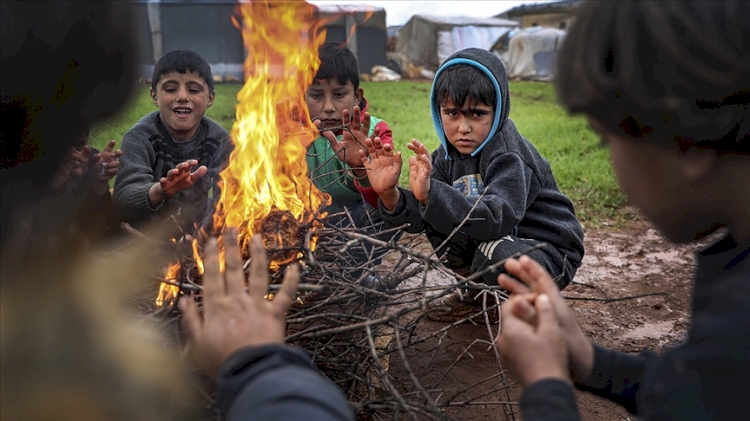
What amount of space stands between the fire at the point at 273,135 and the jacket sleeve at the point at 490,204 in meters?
0.67

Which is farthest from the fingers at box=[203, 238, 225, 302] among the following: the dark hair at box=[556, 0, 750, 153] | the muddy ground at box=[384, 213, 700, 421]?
the muddy ground at box=[384, 213, 700, 421]

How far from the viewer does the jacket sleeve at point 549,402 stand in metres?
1.31

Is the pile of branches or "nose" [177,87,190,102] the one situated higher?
"nose" [177,87,190,102]

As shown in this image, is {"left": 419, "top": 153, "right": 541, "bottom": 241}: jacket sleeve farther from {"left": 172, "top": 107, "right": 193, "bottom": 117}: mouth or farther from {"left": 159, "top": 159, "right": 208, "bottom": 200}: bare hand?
{"left": 172, "top": 107, "right": 193, "bottom": 117}: mouth

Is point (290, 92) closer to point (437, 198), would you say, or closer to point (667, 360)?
point (437, 198)

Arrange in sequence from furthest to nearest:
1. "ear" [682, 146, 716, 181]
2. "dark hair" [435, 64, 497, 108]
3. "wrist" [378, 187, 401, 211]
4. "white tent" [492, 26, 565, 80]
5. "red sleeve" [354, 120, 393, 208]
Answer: "white tent" [492, 26, 565, 80] < "red sleeve" [354, 120, 393, 208] < "dark hair" [435, 64, 497, 108] < "wrist" [378, 187, 401, 211] < "ear" [682, 146, 716, 181]

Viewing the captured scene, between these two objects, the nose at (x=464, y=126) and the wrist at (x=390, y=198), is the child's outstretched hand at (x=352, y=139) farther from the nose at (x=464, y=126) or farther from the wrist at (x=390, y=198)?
the nose at (x=464, y=126)

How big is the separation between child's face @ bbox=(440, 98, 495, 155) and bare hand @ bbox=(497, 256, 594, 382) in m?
1.83

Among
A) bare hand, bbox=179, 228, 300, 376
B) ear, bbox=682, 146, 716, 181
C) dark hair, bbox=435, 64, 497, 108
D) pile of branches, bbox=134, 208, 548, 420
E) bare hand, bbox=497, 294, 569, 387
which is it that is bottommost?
pile of branches, bbox=134, 208, 548, 420

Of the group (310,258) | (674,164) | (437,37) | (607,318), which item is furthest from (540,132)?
(437,37)

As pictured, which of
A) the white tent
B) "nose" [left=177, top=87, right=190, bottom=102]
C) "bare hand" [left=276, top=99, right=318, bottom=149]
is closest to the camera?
"bare hand" [left=276, top=99, right=318, bottom=149]

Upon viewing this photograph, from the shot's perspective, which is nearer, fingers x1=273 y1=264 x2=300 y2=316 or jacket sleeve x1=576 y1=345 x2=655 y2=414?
fingers x1=273 y1=264 x2=300 y2=316

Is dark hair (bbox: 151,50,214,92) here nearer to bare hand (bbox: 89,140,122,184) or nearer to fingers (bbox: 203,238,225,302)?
bare hand (bbox: 89,140,122,184)

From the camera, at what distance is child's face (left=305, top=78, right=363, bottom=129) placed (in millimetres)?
3889
